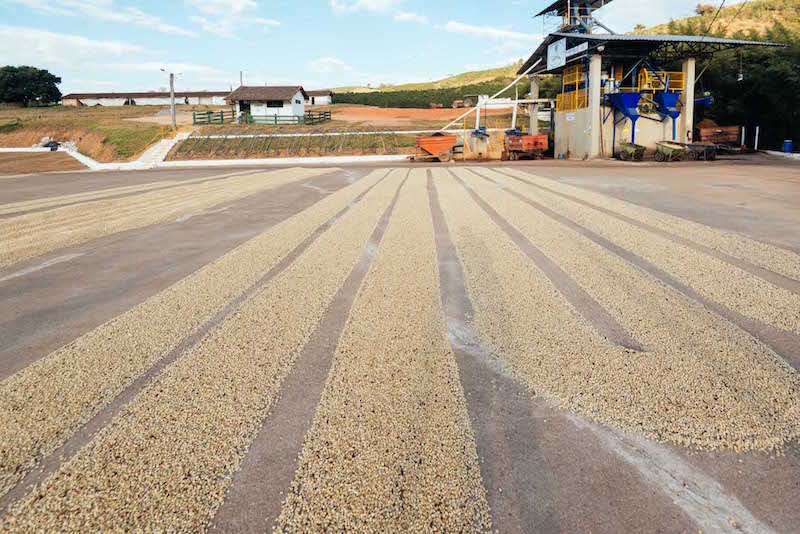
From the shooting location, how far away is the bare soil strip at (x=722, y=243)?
6.91 metres

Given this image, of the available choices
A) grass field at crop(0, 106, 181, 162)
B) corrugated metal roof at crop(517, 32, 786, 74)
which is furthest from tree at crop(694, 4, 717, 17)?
grass field at crop(0, 106, 181, 162)

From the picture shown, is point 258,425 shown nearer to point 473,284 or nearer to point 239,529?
point 239,529

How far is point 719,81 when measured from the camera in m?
38.2

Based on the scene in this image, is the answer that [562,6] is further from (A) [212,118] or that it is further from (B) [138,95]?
(B) [138,95]

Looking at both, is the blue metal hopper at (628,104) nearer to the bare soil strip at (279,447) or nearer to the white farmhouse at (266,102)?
the bare soil strip at (279,447)

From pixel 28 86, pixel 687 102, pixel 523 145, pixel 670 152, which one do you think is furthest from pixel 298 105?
pixel 28 86

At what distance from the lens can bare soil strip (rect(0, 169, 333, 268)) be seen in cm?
968

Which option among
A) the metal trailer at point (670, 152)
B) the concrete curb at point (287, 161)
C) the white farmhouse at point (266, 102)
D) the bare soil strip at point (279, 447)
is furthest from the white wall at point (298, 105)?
the bare soil strip at point (279, 447)

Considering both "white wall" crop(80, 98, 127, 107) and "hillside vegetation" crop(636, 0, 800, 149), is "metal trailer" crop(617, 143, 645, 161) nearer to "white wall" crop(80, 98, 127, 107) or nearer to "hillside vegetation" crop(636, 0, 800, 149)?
"hillside vegetation" crop(636, 0, 800, 149)

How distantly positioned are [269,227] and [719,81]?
4101cm

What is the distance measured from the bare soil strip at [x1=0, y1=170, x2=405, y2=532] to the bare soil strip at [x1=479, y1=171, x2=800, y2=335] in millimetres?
4763

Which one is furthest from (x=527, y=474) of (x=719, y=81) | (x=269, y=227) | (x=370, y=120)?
(x=370, y=120)

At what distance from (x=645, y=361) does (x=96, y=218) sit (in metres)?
13.1

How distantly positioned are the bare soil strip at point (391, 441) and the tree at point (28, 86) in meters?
122
